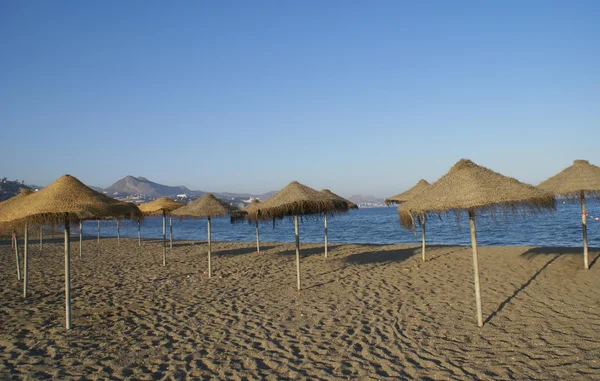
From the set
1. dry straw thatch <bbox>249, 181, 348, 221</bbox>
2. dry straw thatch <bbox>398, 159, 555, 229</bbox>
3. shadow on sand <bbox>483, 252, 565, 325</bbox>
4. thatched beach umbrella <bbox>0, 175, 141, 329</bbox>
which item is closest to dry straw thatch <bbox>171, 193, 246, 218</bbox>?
dry straw thatch <bbox>249, 181, 348, 221</bbox>

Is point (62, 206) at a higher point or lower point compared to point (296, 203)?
higher

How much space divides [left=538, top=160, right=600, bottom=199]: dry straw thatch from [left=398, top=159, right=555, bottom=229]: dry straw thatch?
136 inches

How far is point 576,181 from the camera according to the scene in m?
9.84

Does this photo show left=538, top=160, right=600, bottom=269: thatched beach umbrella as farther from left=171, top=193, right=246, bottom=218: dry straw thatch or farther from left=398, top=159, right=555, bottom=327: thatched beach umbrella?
left=171, top=193, right=246, bottom=218: dry straw thatch

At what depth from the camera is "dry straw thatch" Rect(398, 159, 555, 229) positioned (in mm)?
5945

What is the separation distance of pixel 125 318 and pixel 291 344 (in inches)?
143

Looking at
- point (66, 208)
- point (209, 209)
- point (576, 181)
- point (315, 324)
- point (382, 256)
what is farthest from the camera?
point (382, 256)

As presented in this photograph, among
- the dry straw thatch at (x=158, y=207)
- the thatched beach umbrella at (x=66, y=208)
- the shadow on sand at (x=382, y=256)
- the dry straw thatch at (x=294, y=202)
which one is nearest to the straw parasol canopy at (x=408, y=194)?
the shadow on sand at (x=382, y=256)

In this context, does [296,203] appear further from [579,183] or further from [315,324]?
[579,183]

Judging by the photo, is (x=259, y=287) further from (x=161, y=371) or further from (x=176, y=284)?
(x=161, y=371)


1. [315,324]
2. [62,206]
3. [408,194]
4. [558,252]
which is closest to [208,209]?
[62,206]

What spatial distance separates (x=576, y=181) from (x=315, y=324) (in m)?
7.81

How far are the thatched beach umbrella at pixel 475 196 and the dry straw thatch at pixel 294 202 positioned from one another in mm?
3108

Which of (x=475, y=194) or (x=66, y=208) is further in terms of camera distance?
(x=66, y=208)
